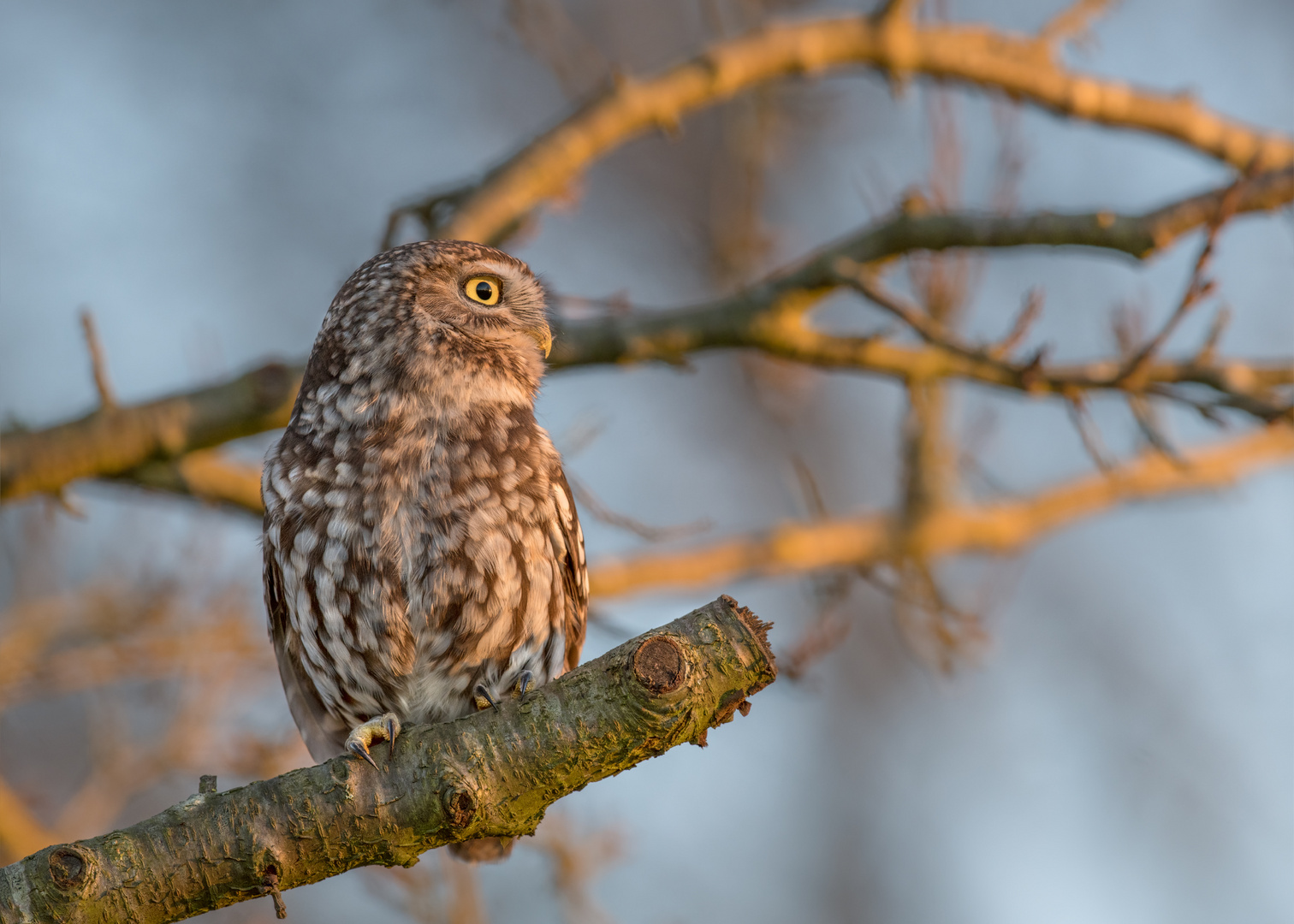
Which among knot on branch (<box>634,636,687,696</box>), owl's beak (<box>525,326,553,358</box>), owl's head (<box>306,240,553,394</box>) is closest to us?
knot on branch (<box>634,636,687,696</box>)

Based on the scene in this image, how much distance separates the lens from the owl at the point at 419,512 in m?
2.87

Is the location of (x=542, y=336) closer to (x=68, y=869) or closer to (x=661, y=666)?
(x=661, y=666)

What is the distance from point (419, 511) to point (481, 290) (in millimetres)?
730

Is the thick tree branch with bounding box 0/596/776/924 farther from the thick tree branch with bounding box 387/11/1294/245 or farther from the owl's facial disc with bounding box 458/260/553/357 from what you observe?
the thick tree branch with bounding box 387/11/1294/245

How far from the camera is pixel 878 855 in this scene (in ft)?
31.7

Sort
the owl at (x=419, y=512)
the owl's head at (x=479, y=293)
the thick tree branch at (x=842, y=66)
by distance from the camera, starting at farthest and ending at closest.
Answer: the thick tree branch at (x=842, y=66), the owl's head at (x=479, y=293), the owl at (x=419, y=512)

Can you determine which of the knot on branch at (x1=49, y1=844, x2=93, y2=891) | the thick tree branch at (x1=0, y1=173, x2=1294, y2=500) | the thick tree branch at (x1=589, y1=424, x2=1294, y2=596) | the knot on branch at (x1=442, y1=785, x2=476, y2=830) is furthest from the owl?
the thick tree branch at (x1=589, y1=424, x2=1294, y2=596)

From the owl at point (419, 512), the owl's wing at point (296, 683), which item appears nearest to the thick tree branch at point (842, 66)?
the owl at point (419, 512)

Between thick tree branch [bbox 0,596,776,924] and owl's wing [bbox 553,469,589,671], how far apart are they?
87 centimetres

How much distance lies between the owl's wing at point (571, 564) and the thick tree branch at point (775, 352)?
713 millimetres

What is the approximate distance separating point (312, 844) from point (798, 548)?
3003 millimetres

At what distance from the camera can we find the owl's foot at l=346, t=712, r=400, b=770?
2.35m

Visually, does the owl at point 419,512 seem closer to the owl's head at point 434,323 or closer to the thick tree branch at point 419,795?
the owl's head at point 434,323

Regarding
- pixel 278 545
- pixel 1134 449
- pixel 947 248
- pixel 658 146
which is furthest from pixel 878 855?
pixel 278 545
